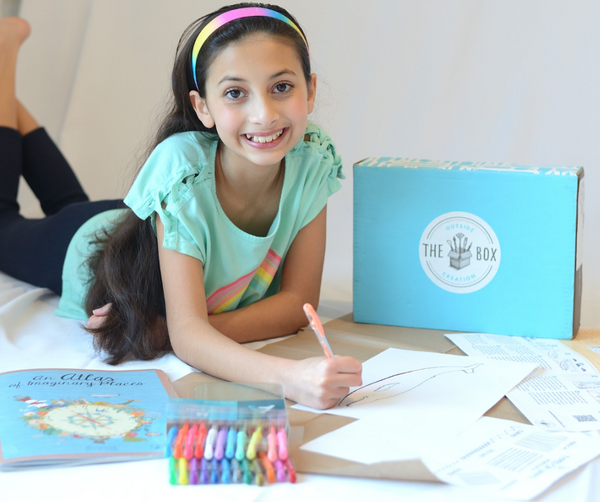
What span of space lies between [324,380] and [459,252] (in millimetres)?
493

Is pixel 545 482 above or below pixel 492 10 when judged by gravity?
below

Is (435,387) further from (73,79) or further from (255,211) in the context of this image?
(73,79)

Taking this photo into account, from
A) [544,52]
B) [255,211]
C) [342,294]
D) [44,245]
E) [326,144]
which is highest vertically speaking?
[544,52]

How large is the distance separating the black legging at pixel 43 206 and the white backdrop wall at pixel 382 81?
316 millimetres

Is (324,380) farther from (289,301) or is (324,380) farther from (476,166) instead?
(476,166)

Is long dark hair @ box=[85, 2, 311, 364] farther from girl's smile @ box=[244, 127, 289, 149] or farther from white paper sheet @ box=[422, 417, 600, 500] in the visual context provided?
white paper sheet @ box=[422, 417, 600, 500]

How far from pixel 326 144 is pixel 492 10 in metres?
0.94

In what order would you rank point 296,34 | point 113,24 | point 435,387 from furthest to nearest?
point 113,24
point 296,34
point 435,387

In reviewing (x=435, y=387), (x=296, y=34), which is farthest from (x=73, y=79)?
(x=435, y=387)

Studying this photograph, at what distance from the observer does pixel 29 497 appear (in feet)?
2.56

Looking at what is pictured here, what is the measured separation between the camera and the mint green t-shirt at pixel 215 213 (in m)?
1.17

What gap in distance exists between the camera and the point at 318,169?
136cm

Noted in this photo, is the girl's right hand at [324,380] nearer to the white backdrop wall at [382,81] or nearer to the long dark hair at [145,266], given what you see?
the long dark hair at [145,266]

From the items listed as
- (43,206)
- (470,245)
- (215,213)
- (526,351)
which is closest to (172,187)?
(215,213)
